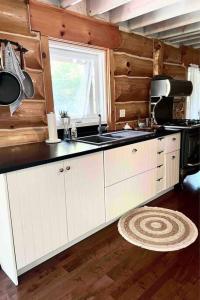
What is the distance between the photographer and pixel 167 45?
3701 mm

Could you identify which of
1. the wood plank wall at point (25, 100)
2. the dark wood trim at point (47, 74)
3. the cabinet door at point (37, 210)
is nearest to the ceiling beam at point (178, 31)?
the dark wood trim at point (47, 74)

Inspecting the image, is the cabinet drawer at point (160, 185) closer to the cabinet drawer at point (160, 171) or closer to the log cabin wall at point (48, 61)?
the cabinet drawer at point (160, 171)

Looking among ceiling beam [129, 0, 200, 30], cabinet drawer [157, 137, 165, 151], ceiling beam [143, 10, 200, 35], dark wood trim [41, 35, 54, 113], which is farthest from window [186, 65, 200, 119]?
dark wood trim [41, 35, 54, 113]

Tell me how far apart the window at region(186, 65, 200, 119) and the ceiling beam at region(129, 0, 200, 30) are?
2.00 meters

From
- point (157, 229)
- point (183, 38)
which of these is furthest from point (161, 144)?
point (183, 38)

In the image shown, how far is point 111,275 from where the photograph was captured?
161 cm

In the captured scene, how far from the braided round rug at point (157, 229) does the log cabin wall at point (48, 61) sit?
1.19 metres

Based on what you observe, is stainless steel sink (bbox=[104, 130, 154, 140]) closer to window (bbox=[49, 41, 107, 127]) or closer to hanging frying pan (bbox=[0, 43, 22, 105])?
window (bbox=[49, 41, 107, 127])

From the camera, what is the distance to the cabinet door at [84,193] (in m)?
1.76

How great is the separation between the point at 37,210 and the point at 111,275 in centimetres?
71

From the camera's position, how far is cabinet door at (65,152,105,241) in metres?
1.76

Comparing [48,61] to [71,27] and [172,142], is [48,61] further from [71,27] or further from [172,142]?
[172,142]

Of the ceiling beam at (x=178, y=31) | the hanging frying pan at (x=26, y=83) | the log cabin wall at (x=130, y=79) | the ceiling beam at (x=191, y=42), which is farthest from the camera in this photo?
the ceiling beam at (x=191, y=42)

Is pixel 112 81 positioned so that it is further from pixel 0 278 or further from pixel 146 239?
pixel 0 278
